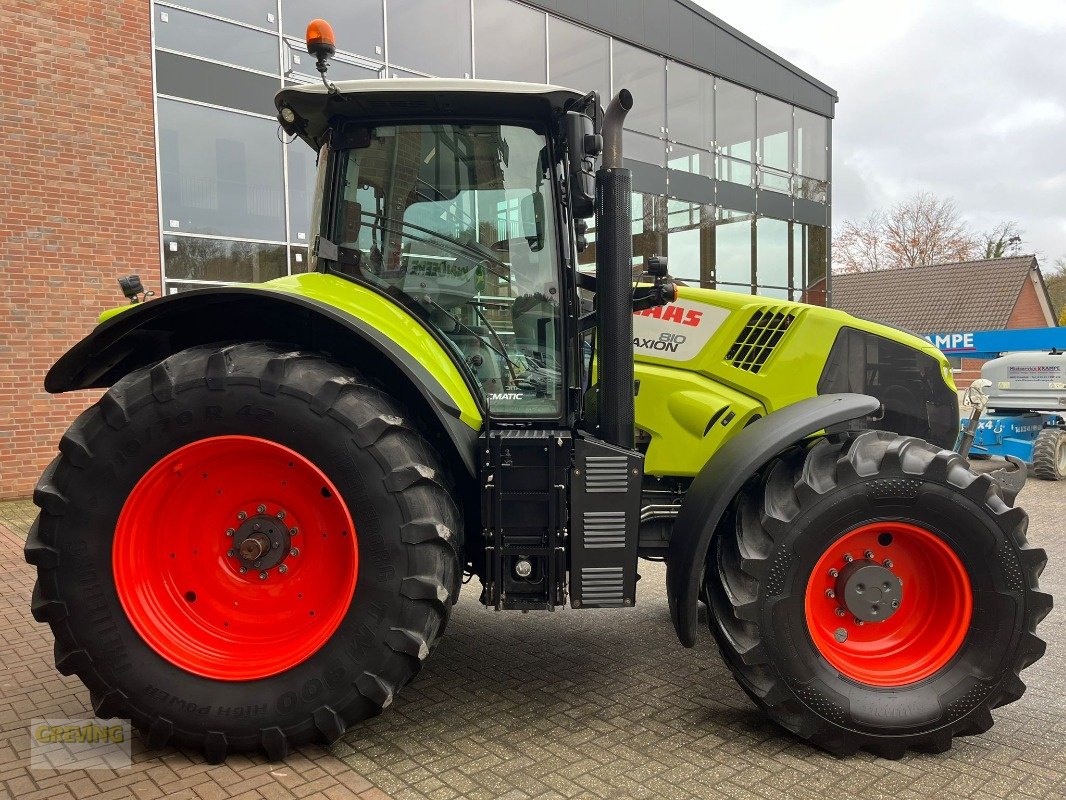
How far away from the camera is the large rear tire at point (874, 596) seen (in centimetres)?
283

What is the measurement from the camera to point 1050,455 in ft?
33.2

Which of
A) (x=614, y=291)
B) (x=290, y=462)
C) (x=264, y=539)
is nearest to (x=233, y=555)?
(x=264, y=539)

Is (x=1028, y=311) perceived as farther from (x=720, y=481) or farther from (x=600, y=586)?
(x=600, y=586)

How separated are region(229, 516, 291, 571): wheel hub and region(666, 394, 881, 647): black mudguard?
1.49 metres

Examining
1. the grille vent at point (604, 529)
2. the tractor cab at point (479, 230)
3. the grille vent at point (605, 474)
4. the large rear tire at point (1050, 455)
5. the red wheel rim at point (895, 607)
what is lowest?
the large rear tire at point (1050, 455)

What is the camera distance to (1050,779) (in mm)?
2656

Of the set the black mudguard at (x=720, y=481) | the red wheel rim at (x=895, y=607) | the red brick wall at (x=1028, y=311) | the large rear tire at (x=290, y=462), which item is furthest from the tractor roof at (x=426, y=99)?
the red brick wall at (x=1028, y=311)

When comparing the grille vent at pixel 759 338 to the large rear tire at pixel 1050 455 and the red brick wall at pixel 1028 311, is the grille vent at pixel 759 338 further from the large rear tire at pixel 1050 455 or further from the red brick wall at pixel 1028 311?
the red brick wall at pixel 1028 311

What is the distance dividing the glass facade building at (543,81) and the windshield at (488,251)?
0.48 metres

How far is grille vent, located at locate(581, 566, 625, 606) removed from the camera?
3021mm

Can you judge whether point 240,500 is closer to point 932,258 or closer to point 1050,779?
point 1050,779

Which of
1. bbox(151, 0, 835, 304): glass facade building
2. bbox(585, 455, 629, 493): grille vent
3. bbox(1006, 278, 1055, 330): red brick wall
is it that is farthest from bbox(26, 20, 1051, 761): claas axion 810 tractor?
bbox(1006, 278, 1055, 330): red brick wall

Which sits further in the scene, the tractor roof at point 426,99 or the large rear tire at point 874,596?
the tractor roof at point 426,99

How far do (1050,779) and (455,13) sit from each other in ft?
37.9
